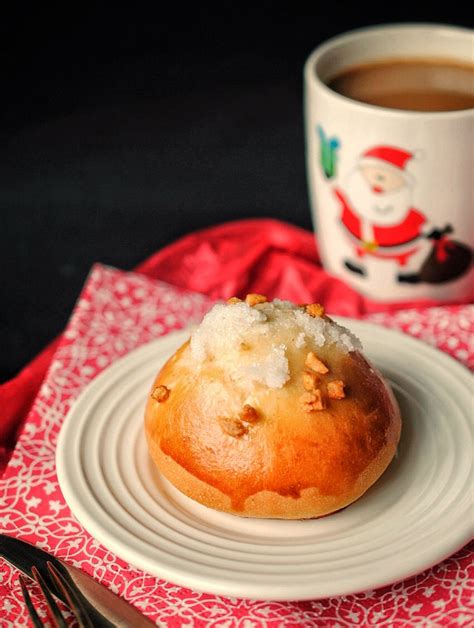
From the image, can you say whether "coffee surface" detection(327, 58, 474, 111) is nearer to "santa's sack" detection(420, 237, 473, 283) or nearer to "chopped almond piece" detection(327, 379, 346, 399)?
"santa's sack" detection(420, 237, 473, 283)

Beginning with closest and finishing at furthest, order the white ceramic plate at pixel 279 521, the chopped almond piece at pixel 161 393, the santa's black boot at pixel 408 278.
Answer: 1. the white ceramic plate at pixel 279 521
2. the chopped almond piece at pixel 161 393
3. the santa's black boot at pixel 408 278

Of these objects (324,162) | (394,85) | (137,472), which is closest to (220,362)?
(137,472)

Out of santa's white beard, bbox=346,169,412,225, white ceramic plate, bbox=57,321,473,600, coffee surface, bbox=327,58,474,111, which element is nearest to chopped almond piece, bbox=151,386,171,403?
white ceramic plate, bbox=57,321,473,600

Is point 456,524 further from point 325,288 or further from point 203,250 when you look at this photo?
point 203,250

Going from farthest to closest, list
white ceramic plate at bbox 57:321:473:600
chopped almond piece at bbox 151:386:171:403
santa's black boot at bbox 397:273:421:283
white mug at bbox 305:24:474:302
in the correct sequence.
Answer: santa's black boot at bbox 397:273:421:283
white mug at bbox 305:24:474:302
chopped almond piece at bbox 151:386:171:403
white ceramic plate at bbox 57:321:473:600

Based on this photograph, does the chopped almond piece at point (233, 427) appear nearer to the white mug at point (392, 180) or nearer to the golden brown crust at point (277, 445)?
the golden brown crust at point (277, 445)

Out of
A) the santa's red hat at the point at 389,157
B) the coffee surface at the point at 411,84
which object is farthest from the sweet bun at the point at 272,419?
the coffee surface at the point at 411,84
